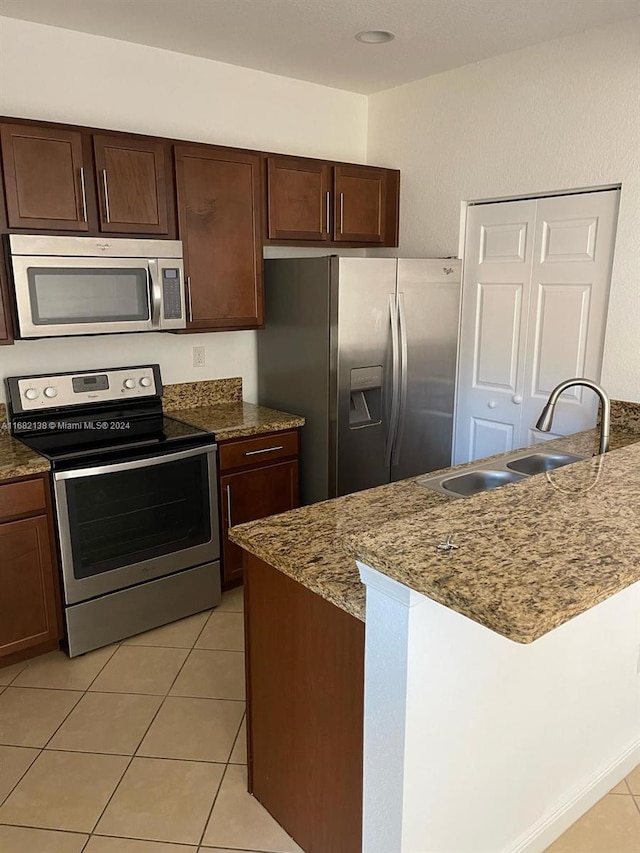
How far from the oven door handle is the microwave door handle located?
59cm

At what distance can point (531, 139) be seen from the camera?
3059 mm

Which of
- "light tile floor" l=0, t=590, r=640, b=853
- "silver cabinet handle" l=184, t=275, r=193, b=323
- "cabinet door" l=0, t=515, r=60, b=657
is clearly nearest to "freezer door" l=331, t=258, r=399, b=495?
"silver cabinet handle" l=184, t=275, r=193, b=323

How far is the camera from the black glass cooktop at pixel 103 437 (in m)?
2.62

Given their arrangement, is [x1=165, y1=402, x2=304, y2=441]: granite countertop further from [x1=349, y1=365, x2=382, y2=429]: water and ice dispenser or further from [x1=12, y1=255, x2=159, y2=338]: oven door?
[x1=12, y1=255, x2=159, y2=338]: oven door

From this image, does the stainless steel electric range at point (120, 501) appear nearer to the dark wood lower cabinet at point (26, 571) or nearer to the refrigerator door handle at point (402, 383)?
the dark wood lower cabinet at point (26, 571)

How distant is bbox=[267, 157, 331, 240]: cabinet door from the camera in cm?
321

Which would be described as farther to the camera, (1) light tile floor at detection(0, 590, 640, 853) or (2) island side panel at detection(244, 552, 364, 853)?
(1) light tile floor at detection(0, 590, 640, 853)

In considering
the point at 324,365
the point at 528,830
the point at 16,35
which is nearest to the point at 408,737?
the point at 528,830

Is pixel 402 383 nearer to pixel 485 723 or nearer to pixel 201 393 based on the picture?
pixel 201 393

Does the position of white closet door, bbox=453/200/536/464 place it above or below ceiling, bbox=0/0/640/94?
below

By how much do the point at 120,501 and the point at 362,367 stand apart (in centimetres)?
129

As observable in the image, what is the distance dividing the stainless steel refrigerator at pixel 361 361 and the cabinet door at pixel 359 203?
1.60 ft

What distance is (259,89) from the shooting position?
3.40 m

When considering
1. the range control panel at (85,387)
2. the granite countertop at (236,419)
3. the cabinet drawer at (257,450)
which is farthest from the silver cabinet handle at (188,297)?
the cabinet drawer at (257,450)
